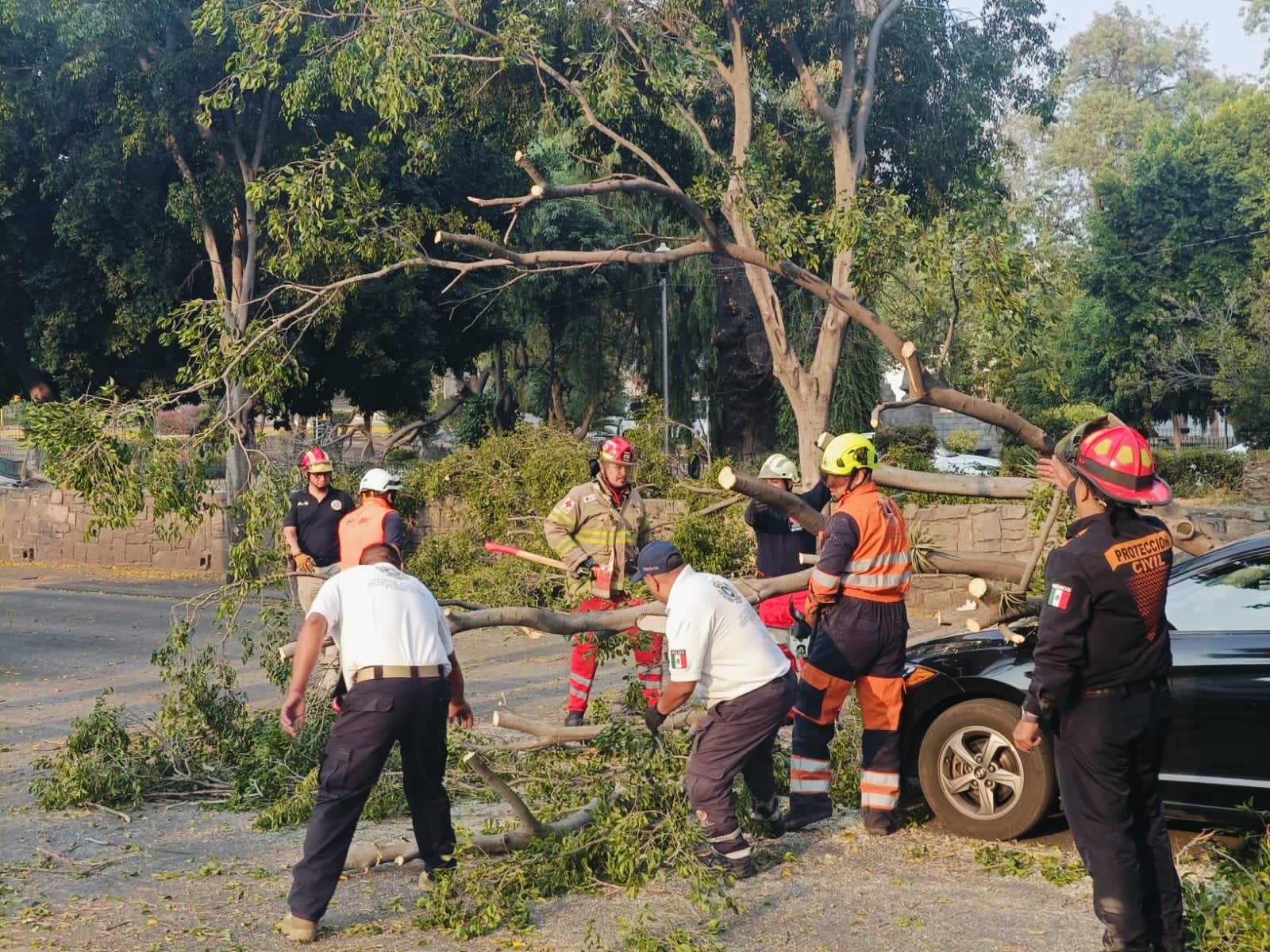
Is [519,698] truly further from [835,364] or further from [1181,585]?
[835,364]

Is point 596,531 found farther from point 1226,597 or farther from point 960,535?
point 960,535

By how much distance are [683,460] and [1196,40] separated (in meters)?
53.1

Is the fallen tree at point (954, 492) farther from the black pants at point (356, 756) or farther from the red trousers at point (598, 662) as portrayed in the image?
the black pants at point (356, 756)

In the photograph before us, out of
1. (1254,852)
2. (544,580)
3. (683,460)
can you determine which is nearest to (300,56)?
(683,460)

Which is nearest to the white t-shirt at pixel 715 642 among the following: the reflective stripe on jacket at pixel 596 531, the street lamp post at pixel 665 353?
the reflective stripe on jacket at pixel 596 531

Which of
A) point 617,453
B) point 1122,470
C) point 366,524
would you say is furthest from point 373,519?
point 1122,470

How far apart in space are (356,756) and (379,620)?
53 cm

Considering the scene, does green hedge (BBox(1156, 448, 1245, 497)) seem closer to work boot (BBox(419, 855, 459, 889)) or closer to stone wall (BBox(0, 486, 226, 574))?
stone wall (BBox(0, 486, 226, 574))

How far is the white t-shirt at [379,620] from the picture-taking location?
5117 mm

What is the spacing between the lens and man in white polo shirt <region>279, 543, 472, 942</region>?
4.98 metres

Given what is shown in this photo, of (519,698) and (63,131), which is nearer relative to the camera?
(519,698)

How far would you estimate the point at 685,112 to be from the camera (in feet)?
50.6

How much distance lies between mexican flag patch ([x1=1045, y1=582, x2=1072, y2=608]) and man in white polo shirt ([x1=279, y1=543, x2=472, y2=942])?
7.72 ft

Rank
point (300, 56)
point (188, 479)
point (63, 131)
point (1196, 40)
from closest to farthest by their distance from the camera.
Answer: point (188, 479), point (300, 56), point (63, 131), point (1196, 40)
